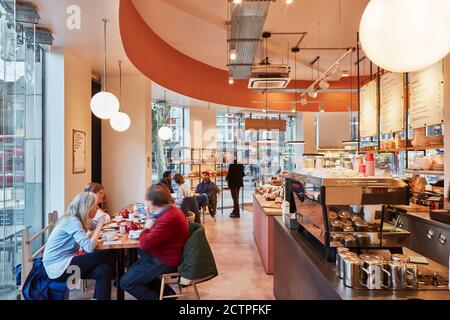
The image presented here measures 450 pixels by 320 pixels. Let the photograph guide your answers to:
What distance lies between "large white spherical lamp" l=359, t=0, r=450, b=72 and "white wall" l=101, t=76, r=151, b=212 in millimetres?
5190

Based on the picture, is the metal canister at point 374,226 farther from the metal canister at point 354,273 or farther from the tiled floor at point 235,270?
the tiled floor at point 235,270

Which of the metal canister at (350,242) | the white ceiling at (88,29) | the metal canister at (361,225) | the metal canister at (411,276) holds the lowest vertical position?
the metal canister at (411,276)

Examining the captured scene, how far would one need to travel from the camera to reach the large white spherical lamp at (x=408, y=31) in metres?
1.36

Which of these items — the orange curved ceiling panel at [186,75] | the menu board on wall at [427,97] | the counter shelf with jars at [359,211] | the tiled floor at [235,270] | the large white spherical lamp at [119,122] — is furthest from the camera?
the large white spherical lamp at [119,122]

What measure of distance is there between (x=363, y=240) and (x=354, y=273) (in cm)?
37

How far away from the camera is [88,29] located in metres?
3.85

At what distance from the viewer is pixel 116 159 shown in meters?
6.20

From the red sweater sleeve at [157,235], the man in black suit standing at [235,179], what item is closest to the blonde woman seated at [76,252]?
the red sweater sleeve at [157,235]

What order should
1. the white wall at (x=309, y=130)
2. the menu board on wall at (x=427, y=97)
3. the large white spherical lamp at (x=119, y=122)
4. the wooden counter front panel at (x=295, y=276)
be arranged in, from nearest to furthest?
the wooden counter front panel at (x=295, y=276) → the menu board on wall at (x=427, y=97) → the large white spherical lamp at (x=119, y=122) → the white wall at (x=309, y=130)

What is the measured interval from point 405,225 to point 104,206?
5.01 metres

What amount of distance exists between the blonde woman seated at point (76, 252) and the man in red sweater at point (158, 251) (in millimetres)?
210

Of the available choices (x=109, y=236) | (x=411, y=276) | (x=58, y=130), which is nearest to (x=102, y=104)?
(x=58, y=130)
